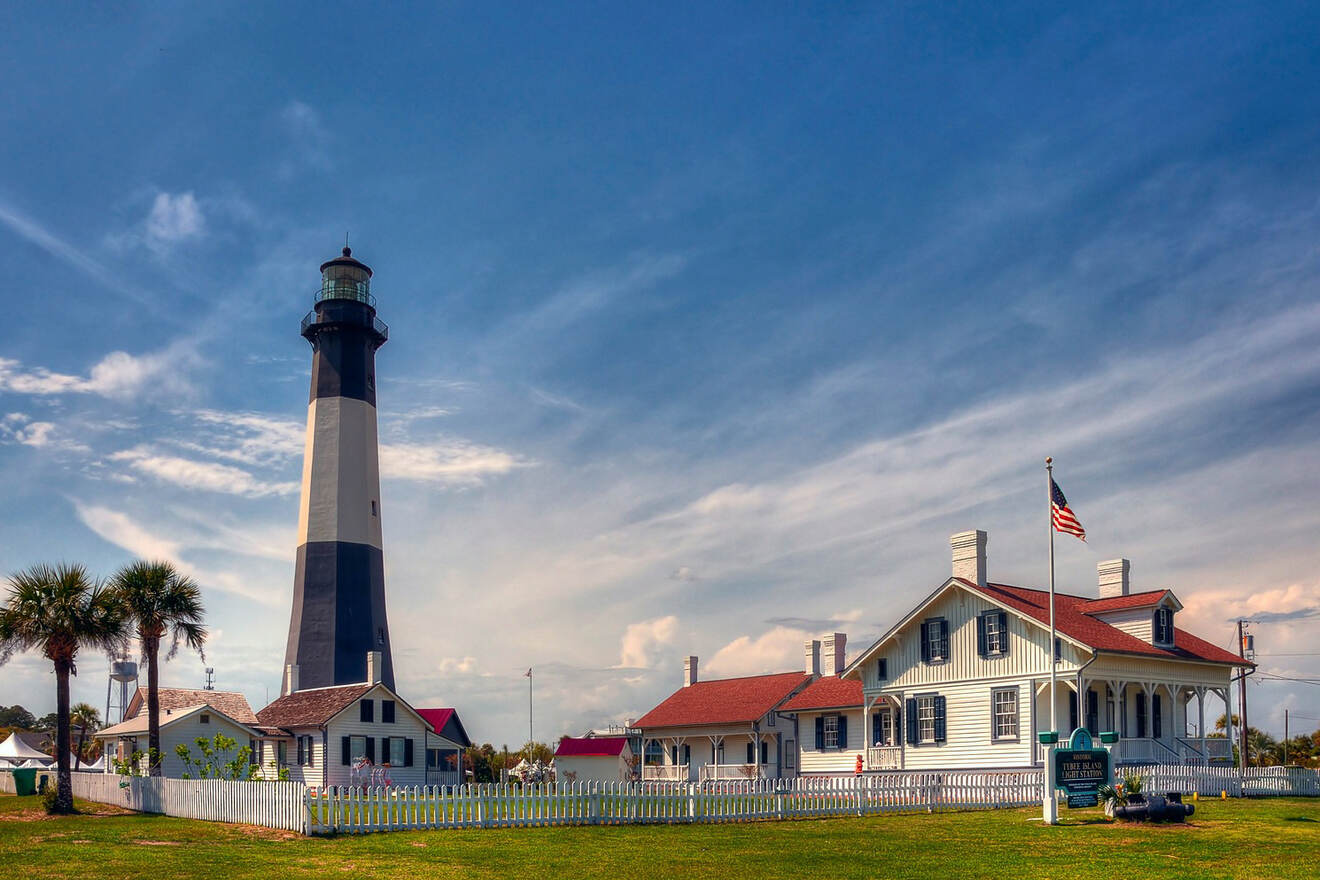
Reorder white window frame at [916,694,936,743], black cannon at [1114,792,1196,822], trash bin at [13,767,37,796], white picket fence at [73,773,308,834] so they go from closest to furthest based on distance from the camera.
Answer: black cannon at [1114,792,1196,822], white picket fence at [73,773,308,834], white window frame at [916,694,936,743], trash bin at [13,767,37,796]

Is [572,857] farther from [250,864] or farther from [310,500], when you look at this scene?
[310,500]

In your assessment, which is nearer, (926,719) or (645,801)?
(645,801)

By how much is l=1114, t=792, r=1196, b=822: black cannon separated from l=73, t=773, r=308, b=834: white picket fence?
1607cm

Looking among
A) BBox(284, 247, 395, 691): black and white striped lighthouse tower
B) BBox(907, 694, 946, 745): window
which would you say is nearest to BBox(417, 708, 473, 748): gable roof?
BBox(284, 247, 395, 691): black and white striped lighthouse tower

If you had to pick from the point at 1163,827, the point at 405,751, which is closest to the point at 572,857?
the point at 1163,827

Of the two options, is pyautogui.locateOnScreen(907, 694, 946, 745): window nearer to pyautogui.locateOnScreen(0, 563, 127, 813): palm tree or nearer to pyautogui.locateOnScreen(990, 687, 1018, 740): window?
pyautogui.locateOnScreen(990, 687, 1018, 740): window

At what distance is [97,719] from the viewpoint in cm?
7412

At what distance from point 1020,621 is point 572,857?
2073cm

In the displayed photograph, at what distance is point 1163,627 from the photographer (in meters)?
37.2

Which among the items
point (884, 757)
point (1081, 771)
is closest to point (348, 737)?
point (884, 757)

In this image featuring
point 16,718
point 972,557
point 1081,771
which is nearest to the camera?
point 1081,771

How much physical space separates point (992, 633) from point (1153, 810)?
13278 mm

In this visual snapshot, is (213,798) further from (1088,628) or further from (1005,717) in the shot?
(1088,628)

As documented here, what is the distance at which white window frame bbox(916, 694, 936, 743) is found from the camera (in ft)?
123
